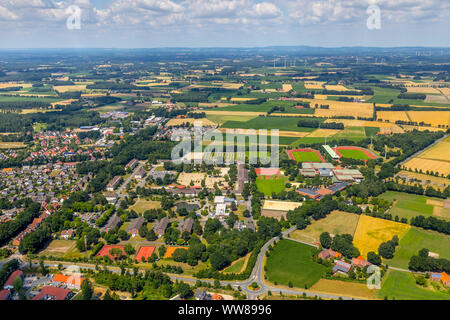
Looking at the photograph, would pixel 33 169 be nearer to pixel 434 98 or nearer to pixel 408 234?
pixel 408 234

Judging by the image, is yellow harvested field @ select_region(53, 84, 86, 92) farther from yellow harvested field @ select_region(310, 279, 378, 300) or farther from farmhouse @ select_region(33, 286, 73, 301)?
yellow harvested field @ select_region(310, 279, 378, 300)

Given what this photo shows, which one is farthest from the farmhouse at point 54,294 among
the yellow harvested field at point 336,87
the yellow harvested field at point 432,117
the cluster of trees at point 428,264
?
the yellow harvested field at point 336,87

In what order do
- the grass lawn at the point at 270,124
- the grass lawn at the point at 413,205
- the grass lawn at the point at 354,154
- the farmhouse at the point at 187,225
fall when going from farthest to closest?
the grass lawn at the point at 270,124
the grass lawn at the point at 354,154
the grass lawn at the point at 413,205
the farmhouse at the point at 187,225

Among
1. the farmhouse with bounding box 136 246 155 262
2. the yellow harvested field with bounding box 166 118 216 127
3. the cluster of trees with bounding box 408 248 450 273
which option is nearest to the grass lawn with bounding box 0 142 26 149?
the yellow harvested field with bounding box 166 118 216 127

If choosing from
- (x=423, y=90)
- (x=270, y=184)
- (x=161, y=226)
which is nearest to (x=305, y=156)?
(x=270, y=184)

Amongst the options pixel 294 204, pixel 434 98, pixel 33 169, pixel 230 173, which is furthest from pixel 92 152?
pixel 434 98

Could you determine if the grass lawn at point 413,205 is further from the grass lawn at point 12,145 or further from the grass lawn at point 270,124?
the grass lawn at point 12,145
